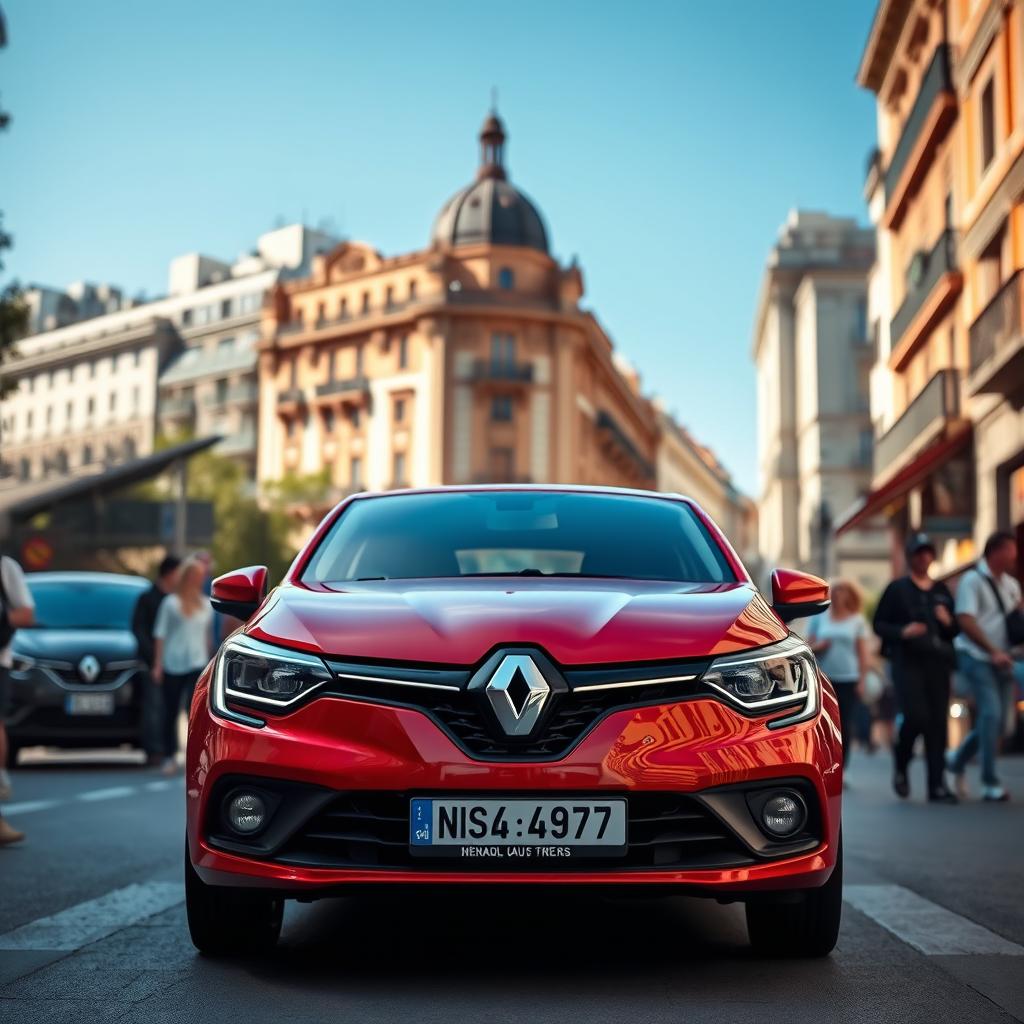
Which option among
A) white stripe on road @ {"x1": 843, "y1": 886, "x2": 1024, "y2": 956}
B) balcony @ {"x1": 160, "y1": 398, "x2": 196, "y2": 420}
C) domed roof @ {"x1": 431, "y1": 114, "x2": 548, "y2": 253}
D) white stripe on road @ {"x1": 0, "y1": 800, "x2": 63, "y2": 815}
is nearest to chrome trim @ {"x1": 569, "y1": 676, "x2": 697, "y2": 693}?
white stripe on road @ {"x1": 843, "y1": 886, "x2": 1024, "y2": 956}

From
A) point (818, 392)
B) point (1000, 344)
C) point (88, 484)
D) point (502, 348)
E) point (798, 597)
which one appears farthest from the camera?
point (502, 348)

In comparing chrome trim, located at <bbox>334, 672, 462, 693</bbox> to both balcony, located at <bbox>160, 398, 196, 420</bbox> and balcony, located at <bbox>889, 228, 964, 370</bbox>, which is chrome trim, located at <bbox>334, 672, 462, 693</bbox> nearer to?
balcony, located at <bbox>889, 228, 964, 370</bbox>

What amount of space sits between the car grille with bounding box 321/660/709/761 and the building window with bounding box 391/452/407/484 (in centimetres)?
7582

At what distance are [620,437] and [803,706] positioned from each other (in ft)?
292

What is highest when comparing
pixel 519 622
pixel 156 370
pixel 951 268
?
pixel 156 370

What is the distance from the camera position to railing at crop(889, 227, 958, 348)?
2739cm

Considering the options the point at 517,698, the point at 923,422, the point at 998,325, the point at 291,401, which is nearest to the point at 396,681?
the point at 517,698

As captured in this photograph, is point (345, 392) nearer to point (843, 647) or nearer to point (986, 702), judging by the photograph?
point (843, 647)

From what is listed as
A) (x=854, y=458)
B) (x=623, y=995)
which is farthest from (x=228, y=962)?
(x=854, y=458)

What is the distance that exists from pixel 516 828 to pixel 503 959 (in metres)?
0.69

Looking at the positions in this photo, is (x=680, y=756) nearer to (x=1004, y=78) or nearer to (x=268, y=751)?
(x=268, y=751)

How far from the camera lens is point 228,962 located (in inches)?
186

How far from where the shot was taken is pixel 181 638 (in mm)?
14109

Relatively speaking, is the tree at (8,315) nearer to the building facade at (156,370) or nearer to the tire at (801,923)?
the tire at (801,923)
